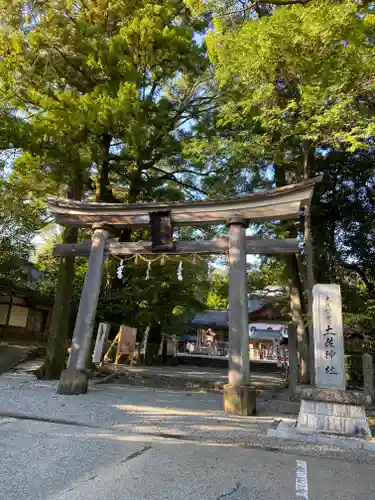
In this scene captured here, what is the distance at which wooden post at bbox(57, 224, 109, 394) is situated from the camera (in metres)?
7.94

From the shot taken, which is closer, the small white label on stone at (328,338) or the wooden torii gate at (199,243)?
the small white label on stone at (328,338)

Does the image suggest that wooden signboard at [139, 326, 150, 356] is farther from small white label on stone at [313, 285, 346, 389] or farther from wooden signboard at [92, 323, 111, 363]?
small white label on stone at [313, 285, 346, 389]

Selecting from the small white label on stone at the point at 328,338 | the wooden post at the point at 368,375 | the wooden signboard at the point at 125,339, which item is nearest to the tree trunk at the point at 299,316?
the wooden post at the point at 368,375

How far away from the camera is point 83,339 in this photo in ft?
26.5

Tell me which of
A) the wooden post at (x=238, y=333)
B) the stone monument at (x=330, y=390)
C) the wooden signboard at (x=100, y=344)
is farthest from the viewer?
the wooden signboard at (x=100, y=344)

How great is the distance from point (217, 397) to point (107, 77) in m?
9.50

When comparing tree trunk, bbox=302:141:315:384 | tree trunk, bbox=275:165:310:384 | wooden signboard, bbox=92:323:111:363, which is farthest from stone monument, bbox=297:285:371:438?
wooden signboard, bbox=92:323:111:363

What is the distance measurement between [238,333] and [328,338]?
1755mm

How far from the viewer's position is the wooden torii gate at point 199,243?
7.17m

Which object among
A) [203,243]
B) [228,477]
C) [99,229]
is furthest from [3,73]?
[228,477]

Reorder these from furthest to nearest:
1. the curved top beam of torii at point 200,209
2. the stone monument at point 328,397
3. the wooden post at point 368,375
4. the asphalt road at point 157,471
Result: the wooden post at point 368,375
the curved top beam of torii at point 200,209
the stone monument at point 328,397
the asphalt road at point 157,471

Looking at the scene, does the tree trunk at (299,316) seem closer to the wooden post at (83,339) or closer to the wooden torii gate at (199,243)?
the wooden torii gate at (199,243)

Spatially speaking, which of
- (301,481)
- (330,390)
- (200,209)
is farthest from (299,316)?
(301,481)

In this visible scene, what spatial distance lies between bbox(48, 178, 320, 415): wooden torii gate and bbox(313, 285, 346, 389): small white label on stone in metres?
1.51
